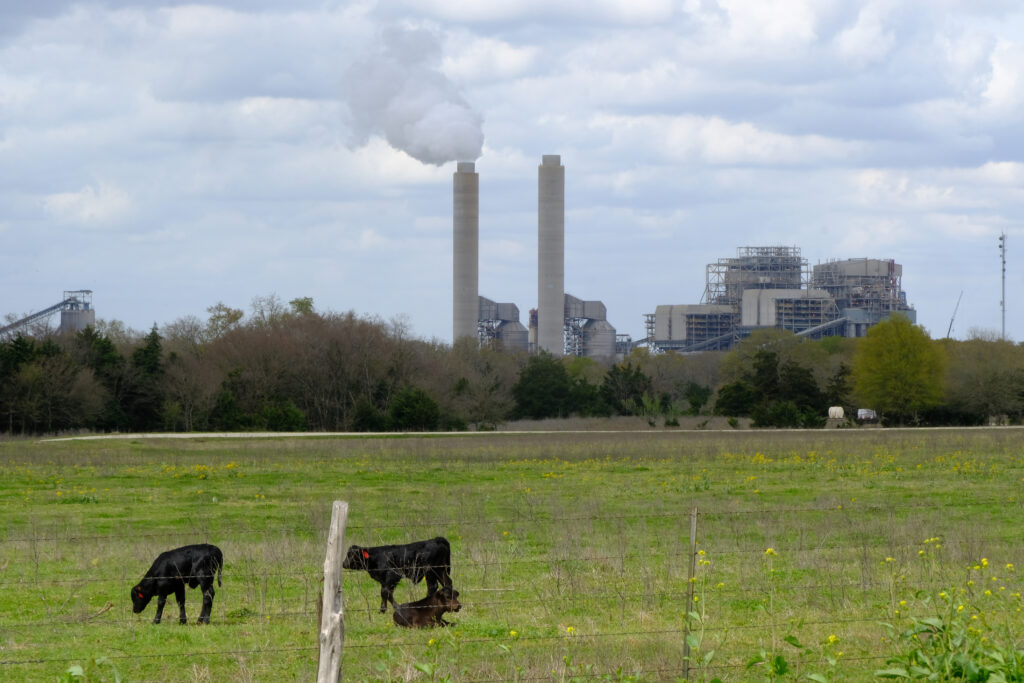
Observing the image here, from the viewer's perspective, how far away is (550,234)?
134375 mm

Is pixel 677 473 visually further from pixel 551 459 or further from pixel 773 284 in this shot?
pixel 773 284

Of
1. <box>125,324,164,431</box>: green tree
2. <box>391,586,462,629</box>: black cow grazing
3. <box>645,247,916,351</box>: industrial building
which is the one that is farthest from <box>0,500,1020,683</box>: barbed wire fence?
<box>645,247,916,351</box>: industrial building

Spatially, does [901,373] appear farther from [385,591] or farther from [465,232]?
[385,591]

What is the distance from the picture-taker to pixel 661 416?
82.5 m

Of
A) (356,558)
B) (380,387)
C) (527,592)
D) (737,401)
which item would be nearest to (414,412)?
(380,387)

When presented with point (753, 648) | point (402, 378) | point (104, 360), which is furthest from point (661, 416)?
point (753, 648)

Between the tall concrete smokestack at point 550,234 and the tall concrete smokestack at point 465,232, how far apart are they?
7988mm

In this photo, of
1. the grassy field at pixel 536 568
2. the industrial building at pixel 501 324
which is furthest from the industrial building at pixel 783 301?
the grassy field at pixel 536 568

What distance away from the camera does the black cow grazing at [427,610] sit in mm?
10828

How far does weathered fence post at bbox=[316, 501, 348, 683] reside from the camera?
6359 millimetres

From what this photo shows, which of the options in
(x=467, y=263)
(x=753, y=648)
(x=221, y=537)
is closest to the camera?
(x=753, y=648)

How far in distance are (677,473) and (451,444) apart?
20.0 meters

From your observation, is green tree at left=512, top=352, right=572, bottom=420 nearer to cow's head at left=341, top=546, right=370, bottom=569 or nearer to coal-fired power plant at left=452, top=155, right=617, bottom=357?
coal-fired power plant at left=452, top=155, right=617, bottom=357

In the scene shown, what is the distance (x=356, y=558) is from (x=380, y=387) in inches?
2782
